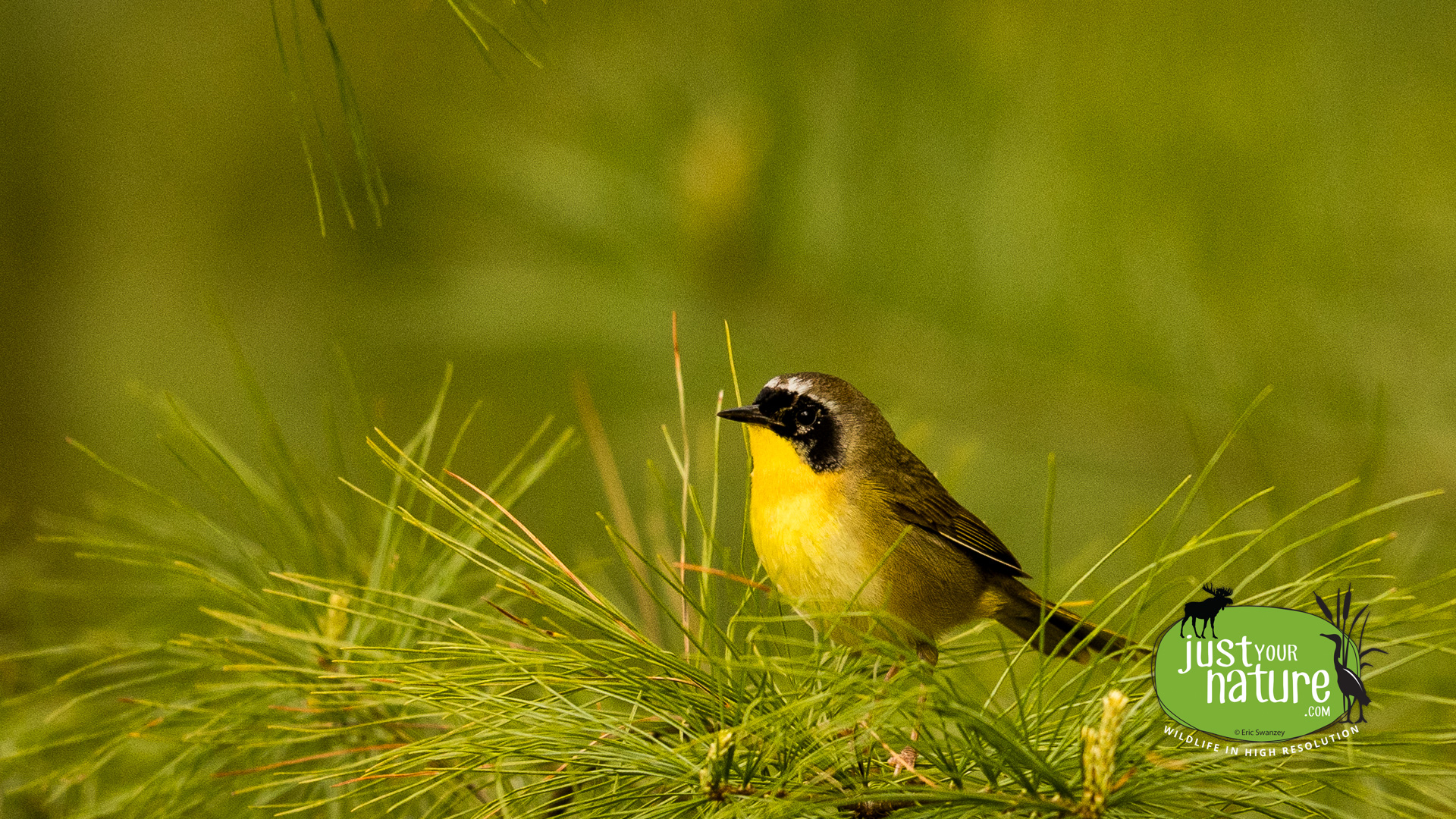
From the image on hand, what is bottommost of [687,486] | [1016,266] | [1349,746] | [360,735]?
[360,735]

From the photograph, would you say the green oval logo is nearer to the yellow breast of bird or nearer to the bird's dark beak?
the yellow breast of bird

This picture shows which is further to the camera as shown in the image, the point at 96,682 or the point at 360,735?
the point at 96,682

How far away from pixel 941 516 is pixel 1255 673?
1.04m

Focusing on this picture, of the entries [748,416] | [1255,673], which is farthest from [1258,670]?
[748,416]

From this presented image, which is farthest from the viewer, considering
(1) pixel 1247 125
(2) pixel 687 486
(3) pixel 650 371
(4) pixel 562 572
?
(3) pixel 650 371

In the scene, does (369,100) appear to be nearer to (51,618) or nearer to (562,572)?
(51,618)

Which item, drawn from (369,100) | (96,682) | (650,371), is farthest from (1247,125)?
(369,100)

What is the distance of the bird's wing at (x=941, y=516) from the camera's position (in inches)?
94.3

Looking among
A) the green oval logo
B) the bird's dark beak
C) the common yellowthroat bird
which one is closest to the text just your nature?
the green oval logo

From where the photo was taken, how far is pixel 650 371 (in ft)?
12.8

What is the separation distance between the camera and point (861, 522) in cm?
231

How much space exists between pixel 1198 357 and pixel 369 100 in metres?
4.61

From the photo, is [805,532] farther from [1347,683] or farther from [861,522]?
[1347,683]

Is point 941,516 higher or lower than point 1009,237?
lower
